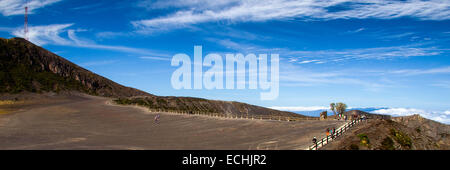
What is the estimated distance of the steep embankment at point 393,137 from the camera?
2383cm

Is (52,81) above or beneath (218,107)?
above

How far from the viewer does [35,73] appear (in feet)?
543

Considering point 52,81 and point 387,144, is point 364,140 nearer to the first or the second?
point 387,144

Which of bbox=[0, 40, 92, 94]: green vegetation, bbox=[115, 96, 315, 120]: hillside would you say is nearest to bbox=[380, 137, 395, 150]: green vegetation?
bbox=[115, 96, 315, 120]: hillside

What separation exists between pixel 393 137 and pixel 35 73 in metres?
179

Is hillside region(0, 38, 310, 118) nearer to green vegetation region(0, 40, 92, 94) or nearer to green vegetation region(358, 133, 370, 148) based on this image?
green vegetation region(0, 40, 92, 94)

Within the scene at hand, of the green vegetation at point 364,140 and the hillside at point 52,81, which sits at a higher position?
the hillside at point 52,81

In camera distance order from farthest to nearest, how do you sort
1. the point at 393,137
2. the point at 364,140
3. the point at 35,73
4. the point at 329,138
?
the point at 35,73 → the point at 393,137 → the point at 329,138 → the point at 364,140

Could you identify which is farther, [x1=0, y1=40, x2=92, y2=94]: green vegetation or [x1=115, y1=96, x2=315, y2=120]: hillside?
[x1=115, y1=96, x2=315, y2=120]: hillside

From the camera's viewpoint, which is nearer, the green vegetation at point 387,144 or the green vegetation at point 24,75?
the green vegetation at point 387,144

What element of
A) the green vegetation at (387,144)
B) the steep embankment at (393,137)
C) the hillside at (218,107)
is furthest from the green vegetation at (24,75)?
the green vegetation at (387,144)

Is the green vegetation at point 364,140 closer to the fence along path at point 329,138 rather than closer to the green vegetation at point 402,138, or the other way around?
the fence along path at point 329,138

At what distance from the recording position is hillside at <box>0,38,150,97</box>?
5728 inches

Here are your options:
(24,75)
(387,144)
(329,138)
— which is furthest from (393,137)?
(24,75)
